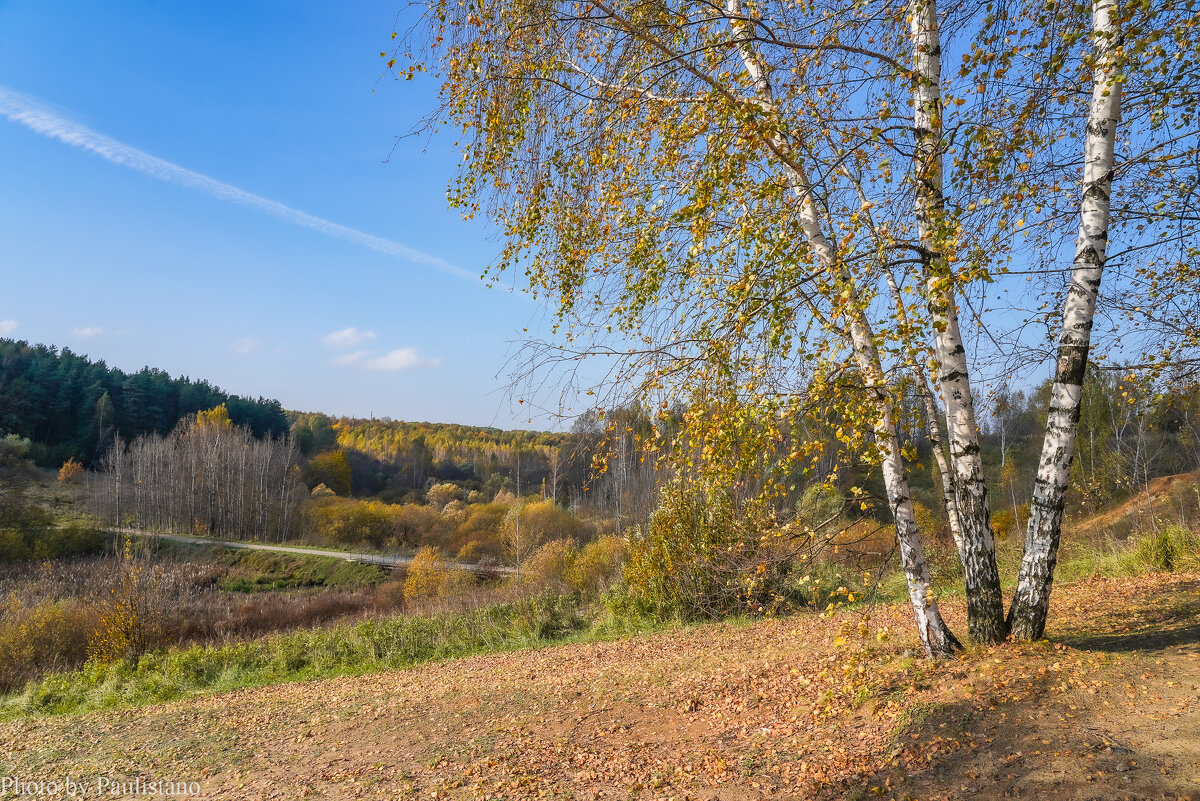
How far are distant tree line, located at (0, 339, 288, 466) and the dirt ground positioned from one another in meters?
54.8

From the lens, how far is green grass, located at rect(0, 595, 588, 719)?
11578 mm

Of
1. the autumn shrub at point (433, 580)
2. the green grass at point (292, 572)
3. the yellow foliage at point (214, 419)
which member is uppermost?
the yellow foliage at point (214, 419)

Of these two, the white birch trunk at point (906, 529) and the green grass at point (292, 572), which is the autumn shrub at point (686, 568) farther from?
the green grass at point (292, 572)

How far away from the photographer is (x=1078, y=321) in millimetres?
4430

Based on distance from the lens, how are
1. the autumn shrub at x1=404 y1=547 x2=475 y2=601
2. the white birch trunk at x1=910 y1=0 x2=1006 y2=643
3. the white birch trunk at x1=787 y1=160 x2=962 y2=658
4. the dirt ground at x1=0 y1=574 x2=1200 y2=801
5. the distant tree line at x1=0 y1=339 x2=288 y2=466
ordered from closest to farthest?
the dirt ground at x1=0 y1=574 x2=1200 y2=801, the white birch trunk at x1=910 y1=0 x2=1006 y2=643, the white birch trunk at x1=787 y1=160 x2=962 y2=658, the autumn shrub at x1=404 y1=547 x2=475 y2=601, the distant tree line at x1=0 y1=339 x2=288 y2=466

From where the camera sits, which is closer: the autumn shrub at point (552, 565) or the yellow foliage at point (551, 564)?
the autumn shrub at point (552, 565)

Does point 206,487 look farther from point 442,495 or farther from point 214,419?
point 442,495

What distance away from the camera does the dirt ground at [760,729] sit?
3547 millimetres

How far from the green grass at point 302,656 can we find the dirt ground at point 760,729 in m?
3.17

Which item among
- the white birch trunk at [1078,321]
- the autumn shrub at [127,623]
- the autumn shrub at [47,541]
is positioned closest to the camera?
the white birch trunk at [1078,321]

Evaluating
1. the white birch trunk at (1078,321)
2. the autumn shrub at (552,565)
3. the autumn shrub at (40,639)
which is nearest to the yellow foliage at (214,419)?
the autumn shrub at (40,639)

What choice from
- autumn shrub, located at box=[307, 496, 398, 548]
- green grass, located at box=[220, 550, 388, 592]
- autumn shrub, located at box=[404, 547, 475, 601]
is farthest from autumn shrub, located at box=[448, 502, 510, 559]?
autumn shrub, located at box=[404, 547, 475, 601]

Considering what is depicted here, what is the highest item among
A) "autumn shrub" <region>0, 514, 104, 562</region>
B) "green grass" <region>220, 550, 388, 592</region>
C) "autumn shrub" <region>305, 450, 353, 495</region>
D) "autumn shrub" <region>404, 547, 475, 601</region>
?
"autumn shrub" <region>305, 450, 353, 495</region>

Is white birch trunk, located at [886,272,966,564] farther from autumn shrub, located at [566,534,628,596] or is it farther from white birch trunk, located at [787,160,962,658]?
autumn shrub, located at [566,534,628,596]
